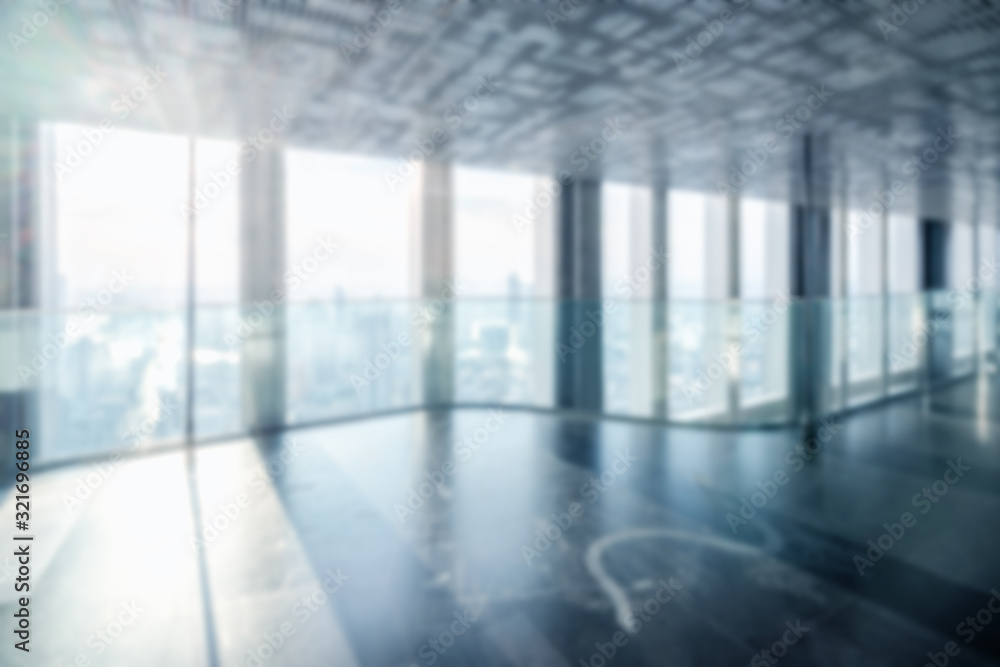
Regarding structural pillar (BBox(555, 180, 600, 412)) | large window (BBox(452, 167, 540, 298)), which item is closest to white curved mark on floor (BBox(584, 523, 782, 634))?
structural pillar (BBox(555, 180, 600, 412))

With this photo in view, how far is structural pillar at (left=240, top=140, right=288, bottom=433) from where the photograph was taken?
575 cm

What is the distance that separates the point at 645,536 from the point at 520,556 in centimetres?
79

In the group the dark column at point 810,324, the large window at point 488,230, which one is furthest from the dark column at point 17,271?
the dark column at point 810,324

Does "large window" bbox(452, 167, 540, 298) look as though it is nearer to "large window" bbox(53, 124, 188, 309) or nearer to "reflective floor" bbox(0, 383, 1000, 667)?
"reflective floor" bbox(0, 383, 1000, 667)

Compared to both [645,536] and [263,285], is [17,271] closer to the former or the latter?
[263,285]

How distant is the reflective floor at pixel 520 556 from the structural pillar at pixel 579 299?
191 centimetres

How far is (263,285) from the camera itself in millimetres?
5840

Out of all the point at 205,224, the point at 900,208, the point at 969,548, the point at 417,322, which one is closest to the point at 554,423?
the point at 417,322

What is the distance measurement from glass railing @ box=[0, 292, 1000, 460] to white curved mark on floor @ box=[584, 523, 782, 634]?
10.1 ft

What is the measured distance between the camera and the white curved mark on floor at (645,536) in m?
2.76

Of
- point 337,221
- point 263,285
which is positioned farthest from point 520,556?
point 337,221

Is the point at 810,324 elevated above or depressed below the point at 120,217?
below

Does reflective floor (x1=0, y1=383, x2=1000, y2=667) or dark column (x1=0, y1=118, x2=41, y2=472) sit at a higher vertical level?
dark column (x1=0, y1=118, x2=41, y2=472)

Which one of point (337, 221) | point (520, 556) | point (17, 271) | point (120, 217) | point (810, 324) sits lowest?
point (520, 556)
